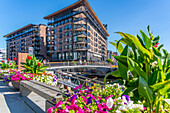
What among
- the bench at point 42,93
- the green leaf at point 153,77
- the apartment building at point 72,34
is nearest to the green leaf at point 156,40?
the green leaf at point 153,77

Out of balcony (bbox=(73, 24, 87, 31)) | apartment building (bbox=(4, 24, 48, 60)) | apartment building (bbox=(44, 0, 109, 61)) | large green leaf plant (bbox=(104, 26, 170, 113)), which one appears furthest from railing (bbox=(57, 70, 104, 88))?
apartment building (bbox=(4, 24, 48, 60))

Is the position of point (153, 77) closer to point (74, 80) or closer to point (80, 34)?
point (74, 80)

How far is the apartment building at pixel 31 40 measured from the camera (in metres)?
62.9

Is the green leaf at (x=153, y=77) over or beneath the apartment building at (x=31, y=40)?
beneath

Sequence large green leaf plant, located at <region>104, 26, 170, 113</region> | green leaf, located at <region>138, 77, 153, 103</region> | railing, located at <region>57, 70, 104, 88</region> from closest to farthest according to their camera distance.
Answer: green leaf, located at <region>138, 77, 153, 103</region> → large green leaf plant, located at <region>104, 26, 170, 113</region> → railing, located at <region>57, 70, 104, 88</region>

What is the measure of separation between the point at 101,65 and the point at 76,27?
16751 millimetres

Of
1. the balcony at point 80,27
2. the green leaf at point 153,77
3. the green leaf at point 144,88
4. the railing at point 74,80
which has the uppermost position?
the balcony at point 80,27

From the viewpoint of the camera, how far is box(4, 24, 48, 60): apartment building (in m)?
62.9

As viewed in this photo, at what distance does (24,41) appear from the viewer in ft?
236

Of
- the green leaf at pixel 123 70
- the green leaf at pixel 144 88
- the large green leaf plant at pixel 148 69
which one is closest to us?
the green leaf at pixel 144 88

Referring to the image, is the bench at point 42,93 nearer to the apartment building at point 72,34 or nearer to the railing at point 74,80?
the railing at point 74,80

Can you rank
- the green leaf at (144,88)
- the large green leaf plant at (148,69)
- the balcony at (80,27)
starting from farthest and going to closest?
the balcony at (80,27)
the large green leaf plant at (148,69)
the green leaf at (144,88)

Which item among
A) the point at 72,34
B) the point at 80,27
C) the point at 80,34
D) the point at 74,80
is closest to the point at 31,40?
the point at 72,34

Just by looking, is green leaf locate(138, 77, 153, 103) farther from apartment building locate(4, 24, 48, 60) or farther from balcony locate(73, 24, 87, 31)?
apartment building locate(4, 24, 48, 60)
